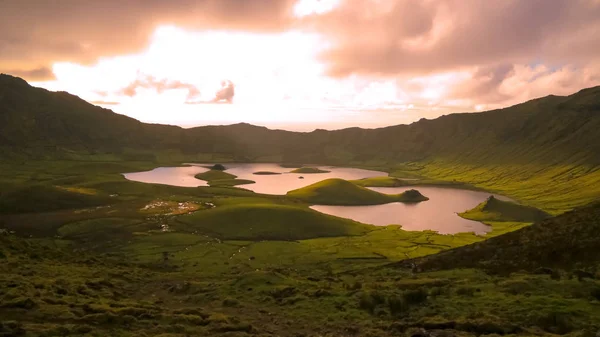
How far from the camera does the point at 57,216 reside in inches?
4011

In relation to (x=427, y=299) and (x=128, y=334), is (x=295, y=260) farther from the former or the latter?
(x=128, y=334)

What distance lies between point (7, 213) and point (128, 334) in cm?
10626

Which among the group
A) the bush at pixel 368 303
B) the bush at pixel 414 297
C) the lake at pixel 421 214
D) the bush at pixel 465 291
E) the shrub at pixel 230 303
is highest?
the bush at pixel 465 291

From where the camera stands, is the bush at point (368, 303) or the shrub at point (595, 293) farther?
the bush at point (368, 303)

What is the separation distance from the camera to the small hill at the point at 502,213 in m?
139

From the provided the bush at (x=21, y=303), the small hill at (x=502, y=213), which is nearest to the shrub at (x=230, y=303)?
the bush at (x=21, y=303)

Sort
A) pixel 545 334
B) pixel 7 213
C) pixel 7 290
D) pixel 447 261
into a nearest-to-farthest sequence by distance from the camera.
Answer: pixel 545 334 → pixel 7 290 → pixel 447 261 → pixel 7 213

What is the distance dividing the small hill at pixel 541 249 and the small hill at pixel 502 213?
346 feet

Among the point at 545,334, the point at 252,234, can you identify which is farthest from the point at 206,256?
the point at 545,334

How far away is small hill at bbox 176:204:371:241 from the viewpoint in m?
97.0

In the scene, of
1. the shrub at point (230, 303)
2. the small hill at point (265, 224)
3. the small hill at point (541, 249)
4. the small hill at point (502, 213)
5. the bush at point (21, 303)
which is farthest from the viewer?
the small hill at point (502, 213)

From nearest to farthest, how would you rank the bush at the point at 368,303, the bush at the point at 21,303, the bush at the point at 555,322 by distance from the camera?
the bush at the point at 555,322, the bush at the point at 21,303, the bush at the point at 368,303

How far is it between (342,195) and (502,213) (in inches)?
2428

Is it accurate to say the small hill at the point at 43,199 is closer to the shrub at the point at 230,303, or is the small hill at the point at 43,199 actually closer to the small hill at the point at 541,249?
the shrub at the point at 230,303
